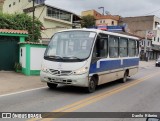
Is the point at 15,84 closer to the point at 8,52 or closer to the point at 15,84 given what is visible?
the point at 15,84

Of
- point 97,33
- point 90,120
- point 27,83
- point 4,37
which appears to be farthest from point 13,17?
point 90,120

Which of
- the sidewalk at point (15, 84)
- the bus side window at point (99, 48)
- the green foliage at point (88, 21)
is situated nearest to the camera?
the bus side window at point (99, 48)

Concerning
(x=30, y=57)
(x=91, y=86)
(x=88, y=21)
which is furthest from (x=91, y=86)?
(x=88, y=21)

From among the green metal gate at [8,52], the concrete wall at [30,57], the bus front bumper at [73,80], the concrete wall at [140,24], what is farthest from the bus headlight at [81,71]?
the concrete wall at [140,24]

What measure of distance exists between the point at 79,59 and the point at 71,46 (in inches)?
33.1

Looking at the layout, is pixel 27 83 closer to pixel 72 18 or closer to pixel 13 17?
pixel 13 17

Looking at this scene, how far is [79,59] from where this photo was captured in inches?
455

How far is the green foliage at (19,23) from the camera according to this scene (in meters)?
23.3

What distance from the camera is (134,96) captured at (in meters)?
11.8

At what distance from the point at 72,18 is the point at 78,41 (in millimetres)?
39363

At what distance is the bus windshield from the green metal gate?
6540mm

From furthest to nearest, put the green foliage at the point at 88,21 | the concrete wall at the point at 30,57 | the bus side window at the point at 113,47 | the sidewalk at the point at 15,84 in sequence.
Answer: the green foliage at the point at 88,21 → the concrete wall at the point at 30,57 → the bus side window at the point at 113,47 → the sidewalk at the point at 15,84

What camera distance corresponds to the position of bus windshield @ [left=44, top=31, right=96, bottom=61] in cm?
1177

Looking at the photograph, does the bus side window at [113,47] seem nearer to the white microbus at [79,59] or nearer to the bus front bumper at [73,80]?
the white microbus at [79,59]
